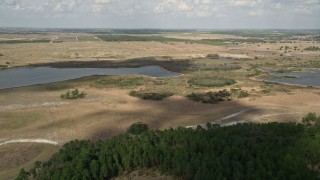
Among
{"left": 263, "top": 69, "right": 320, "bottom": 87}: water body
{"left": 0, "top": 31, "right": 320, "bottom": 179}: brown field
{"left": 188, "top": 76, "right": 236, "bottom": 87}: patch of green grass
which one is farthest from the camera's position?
{"left": 263, "top": 69, "right": 320, "bottom": 87}: water body

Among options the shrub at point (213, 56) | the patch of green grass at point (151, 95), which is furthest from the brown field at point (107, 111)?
the shrub at point (213, 56)

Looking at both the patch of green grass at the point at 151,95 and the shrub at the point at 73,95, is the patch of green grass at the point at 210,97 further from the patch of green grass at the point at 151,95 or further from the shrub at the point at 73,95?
the shrub at the point at 73,95

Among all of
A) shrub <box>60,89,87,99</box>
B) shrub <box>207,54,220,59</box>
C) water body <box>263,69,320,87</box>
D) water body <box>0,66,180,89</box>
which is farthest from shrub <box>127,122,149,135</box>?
shrub <box>207,54,220,59</box>

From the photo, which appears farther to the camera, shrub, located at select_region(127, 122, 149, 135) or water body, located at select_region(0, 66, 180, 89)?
water body, located at select_region(0, 66, 180, 89)

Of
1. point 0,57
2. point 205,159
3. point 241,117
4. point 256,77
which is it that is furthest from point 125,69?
point 205,159

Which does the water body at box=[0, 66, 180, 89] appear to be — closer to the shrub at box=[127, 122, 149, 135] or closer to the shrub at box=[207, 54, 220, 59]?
the shrub at box=[207, 54, 220, 59]
